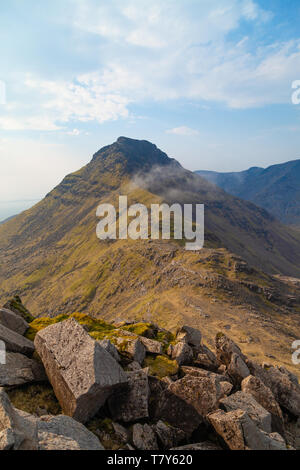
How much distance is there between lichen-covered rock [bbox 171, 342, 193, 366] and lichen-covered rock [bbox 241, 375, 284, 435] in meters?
4.27

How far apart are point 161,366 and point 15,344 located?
30.8ft

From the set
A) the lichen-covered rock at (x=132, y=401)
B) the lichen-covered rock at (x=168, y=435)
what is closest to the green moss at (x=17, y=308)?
the lichen-covered rock at (x=132, y=401)

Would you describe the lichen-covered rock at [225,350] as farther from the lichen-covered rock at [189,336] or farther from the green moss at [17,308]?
the green moss at [17,308]

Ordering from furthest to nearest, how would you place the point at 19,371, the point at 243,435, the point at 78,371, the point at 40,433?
the point at 19,371 < the point at 78,371 < the point at 243,435 < the point at 40,433

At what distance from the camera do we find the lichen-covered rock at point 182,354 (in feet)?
61.0

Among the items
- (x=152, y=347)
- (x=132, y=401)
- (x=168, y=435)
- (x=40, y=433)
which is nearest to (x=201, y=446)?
(x=168, y=435)

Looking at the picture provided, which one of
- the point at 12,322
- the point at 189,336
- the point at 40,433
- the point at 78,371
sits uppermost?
the point at 78,371

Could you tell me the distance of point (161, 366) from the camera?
17.6 meters

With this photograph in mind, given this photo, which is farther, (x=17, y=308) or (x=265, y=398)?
(x=17, y=308)

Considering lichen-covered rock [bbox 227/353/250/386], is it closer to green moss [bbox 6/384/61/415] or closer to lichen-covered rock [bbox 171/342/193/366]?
lichen-covered rock [bbox 171/342/193/366]

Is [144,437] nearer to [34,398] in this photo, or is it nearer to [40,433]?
[40,433]

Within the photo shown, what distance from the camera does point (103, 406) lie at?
513 inches

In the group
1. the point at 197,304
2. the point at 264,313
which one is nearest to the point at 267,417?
the point at 197,304
